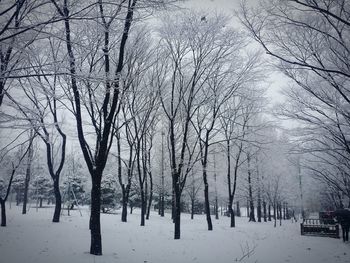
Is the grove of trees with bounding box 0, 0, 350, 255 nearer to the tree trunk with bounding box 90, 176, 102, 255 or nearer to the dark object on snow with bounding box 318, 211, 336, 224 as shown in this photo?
the tree trunk with bounding box 90, 176, 102, 255

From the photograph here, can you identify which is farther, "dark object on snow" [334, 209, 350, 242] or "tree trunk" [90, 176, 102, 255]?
"dark object on snow" [334, 209, 350, 242]

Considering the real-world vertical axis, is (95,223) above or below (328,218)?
above

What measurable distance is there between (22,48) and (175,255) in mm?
7943

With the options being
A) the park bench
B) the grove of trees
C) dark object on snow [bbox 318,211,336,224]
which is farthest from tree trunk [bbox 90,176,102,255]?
dark object on snow [bbox 318,211,336,224]

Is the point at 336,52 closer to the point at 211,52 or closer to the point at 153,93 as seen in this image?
the point at 211,52

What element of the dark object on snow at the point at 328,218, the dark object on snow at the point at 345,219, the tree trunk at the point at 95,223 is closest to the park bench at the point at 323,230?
the dark object on snow at the point at 328,218

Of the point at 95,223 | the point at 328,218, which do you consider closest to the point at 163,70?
the point at 95,223

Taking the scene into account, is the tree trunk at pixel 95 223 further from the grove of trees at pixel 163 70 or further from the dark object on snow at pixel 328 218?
the dark object on snow at pixel 328 218

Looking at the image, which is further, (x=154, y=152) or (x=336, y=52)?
(x=154, y=152)

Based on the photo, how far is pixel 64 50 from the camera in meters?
11.9

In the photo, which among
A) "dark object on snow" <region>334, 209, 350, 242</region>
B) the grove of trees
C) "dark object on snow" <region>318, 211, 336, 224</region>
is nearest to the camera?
the grove of trees

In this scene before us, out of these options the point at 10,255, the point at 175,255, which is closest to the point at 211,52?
the point at 175,255

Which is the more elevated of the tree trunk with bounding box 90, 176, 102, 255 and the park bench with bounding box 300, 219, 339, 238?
the tree trunk with bounding box 90, 176, 102, 255

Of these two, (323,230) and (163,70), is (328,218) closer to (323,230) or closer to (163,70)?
(323,230)
